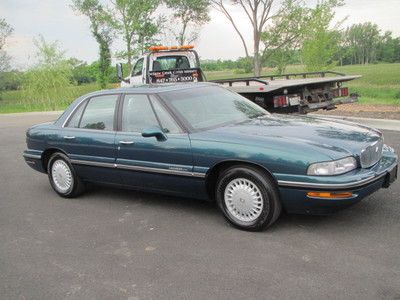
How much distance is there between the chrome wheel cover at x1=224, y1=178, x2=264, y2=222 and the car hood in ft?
1.38

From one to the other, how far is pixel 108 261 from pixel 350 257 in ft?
6.73

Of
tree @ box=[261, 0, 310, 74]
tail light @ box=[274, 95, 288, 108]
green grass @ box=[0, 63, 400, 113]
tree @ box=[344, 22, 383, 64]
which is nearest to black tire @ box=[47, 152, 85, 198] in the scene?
tail light @ box=[274, 95, 288, 108]

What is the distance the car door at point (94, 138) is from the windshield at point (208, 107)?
2.81 ft

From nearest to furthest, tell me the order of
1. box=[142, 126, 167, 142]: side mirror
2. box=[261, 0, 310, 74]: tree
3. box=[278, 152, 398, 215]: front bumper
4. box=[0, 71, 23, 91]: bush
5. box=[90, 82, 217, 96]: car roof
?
box=[278, 152, 398, 215]: front bumper → box=[142, 126, 167, 142]: side mirror → box=[90, 82, 217, 96]: car roof → box=[261, 0, 310, 74]: tree → box=[0, 71, 23, 91]: bush

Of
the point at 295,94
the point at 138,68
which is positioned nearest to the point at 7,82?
the point at 138,68

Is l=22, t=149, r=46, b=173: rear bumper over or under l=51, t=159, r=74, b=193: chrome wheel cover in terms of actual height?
over

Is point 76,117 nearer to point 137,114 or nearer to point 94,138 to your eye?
point 94,138

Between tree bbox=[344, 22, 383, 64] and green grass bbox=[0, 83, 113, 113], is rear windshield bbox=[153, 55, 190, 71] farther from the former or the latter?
tree bbox=[344, 22, 383, 64]

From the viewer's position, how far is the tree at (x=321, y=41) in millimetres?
23656

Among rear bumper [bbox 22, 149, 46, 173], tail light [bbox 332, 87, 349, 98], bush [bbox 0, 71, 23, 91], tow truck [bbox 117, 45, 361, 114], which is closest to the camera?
rear bumper [bbox 22, 149, 46, 173]

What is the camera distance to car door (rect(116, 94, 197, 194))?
4.67m

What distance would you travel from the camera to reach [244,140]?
14.1 ft

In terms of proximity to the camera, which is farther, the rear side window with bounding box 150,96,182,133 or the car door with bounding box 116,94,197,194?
the rear side window with bounding box 150,96,182,133

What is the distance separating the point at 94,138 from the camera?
545 cm
